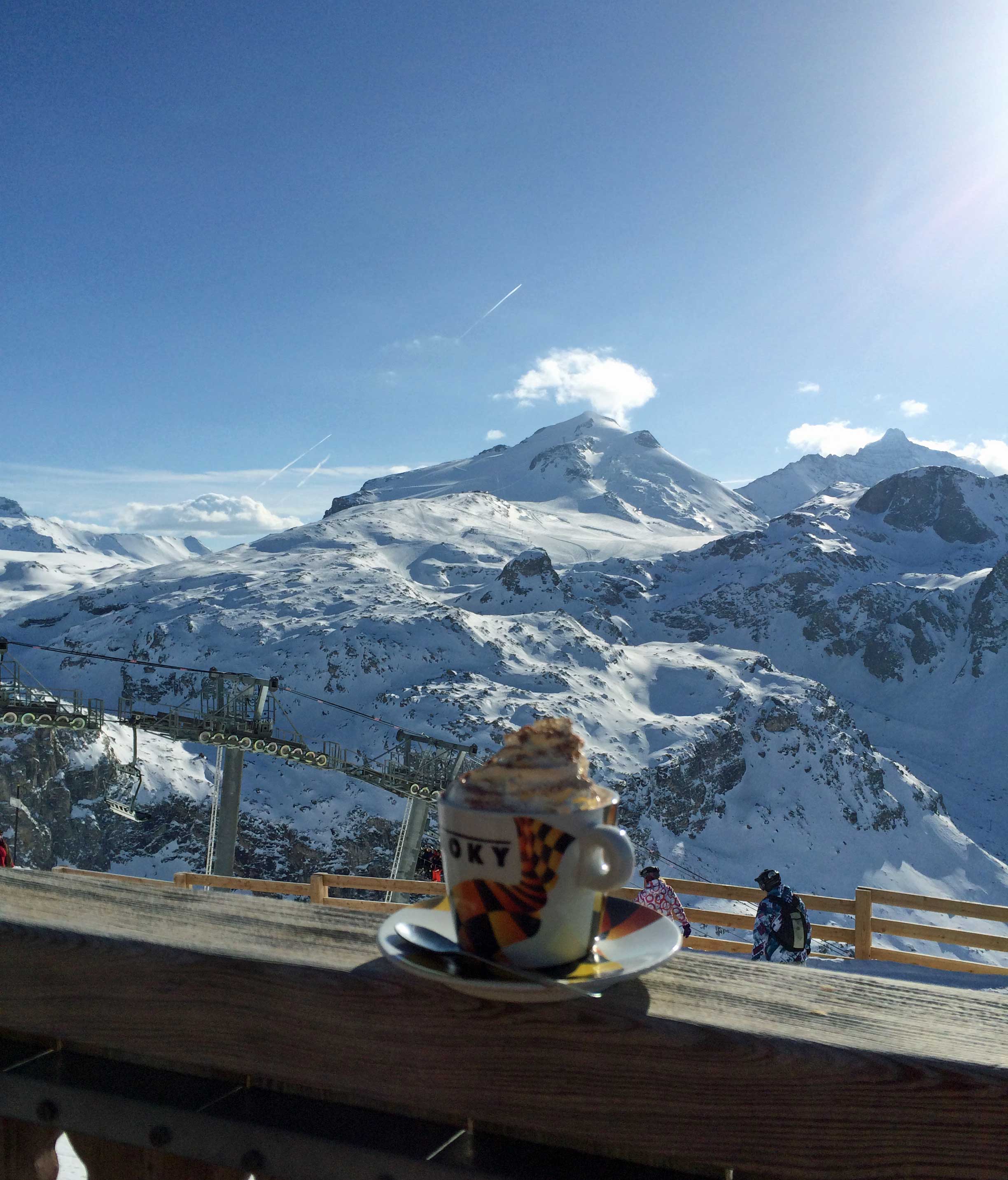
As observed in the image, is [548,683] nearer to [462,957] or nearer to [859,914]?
[859,914]

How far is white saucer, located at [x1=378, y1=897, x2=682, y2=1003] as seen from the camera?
954 millimetres

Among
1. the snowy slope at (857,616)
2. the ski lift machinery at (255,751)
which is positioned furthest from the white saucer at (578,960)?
the snowy slope at (857,616)

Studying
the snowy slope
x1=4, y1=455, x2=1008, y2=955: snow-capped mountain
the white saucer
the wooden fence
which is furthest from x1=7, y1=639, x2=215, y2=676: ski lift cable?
the snowy slope

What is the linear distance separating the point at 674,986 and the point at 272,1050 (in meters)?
0.55

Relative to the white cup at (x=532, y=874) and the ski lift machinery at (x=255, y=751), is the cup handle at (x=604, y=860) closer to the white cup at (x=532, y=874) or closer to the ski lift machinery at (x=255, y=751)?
the white cup at (x=532, y=874)

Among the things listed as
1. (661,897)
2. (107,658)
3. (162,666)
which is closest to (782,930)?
(661,897)

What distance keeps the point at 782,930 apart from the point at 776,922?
0.07 metres

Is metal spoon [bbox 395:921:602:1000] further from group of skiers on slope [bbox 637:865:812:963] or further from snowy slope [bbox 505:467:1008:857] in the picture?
snowy slope [bbox 505:467:1008:857]

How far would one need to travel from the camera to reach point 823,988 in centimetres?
109

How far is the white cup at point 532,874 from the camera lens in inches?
40.9

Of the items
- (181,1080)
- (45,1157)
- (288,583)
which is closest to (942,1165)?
(181,1080)

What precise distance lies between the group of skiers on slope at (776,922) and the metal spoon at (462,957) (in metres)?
5.45

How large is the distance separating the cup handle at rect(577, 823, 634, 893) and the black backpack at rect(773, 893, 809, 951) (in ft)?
20.4

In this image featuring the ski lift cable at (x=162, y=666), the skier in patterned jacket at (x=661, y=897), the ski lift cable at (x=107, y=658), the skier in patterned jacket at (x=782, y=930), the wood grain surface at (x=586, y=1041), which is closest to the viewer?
the wood grain surface at (x=586, y=1041)
